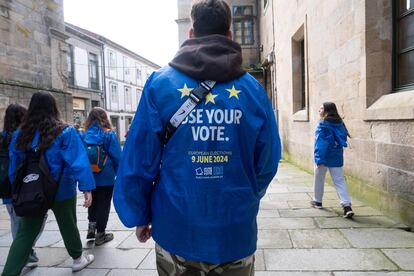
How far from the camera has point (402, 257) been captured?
349 centimetres

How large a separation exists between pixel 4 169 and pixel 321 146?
13.2 feet

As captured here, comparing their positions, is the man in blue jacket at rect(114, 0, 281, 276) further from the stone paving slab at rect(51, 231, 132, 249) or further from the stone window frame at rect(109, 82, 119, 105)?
the stone window frame at rect(109, 82, 119, 105)

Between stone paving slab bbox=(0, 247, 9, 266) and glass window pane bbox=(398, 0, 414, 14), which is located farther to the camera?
glass window pane bbox=(398, 0, 414, 14)

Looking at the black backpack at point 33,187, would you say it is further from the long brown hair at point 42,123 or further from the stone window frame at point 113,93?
the stone window frame at point 113,93

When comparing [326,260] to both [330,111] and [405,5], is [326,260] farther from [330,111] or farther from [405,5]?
[405,5]

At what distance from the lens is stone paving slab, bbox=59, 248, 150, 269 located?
362cm

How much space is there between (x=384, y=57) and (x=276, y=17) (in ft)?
31.1

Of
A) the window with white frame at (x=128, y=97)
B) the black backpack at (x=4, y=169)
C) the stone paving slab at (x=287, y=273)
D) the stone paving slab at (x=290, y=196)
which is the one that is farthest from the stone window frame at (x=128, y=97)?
the stone paving slab at (x=287, y=273)

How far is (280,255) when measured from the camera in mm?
3697

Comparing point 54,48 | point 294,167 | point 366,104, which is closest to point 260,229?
point 366,104

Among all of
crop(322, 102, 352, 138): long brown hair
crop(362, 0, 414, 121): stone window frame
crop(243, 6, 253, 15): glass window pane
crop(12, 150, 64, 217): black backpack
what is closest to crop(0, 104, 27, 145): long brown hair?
crop(12, 150, 64, 217): black backpack

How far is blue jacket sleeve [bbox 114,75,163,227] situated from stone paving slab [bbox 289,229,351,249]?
280 cm

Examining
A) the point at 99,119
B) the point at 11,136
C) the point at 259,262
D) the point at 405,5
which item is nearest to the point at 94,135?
the point at 99,119

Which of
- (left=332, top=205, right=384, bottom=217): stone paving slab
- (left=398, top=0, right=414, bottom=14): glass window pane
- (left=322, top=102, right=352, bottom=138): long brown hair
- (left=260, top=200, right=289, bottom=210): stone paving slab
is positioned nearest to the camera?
(left=398, top=0, right=414, bottom=14): glass window pane
